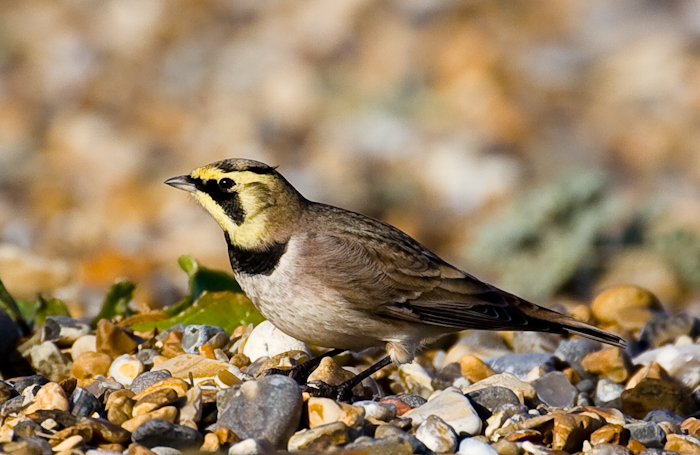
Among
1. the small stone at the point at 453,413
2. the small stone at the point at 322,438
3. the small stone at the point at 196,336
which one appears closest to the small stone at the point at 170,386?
the small stone at the point at 322,438

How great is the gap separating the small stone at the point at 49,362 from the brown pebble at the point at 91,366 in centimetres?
12

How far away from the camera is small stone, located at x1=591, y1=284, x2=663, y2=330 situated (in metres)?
6.82

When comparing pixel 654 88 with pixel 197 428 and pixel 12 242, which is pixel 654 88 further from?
pixel 197 428

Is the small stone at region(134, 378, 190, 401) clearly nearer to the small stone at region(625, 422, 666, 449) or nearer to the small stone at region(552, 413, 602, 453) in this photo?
the small stone at region(552, 413, 602, 453)

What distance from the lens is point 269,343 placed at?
570cm

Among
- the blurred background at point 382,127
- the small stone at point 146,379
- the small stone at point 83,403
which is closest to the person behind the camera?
the small stone at point 83,403

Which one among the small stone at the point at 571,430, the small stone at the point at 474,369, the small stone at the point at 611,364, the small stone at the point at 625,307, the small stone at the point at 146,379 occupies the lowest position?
the small stone at the point at 146,379

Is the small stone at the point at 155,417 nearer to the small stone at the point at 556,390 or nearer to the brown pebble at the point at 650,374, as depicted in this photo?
the small stone at the point at 556,390

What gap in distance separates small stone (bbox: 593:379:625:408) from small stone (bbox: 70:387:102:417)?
2.68m

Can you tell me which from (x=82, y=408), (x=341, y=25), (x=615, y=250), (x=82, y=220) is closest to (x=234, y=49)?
(x=341, y=25)

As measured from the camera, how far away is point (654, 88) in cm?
1342

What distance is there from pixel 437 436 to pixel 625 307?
9.62 feet

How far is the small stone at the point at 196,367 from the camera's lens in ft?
16.8

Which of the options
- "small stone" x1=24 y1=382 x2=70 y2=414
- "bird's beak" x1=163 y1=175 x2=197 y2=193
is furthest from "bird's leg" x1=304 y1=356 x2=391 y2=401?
"bird's beak" x1=163 y1=175 x2=197 y2=193
